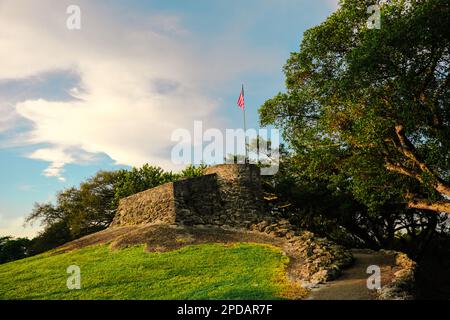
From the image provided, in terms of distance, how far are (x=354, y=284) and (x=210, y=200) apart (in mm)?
16223

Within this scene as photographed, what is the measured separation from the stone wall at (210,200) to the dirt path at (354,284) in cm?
1068

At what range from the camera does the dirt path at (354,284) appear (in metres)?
12.7

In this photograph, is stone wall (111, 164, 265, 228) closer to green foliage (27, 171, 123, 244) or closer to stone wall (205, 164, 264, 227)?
stone wall (205, 164, 264, 227)

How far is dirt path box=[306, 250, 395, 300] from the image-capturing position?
41.7 ft

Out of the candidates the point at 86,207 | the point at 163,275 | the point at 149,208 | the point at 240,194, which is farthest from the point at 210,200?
the point at 86,207

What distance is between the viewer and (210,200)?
1147 inches

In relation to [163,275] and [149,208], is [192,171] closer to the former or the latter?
[149,208]

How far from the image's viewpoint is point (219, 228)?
2669 centimetres

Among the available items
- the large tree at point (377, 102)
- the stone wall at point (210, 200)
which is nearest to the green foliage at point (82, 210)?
the stone wall at point (210, 200)

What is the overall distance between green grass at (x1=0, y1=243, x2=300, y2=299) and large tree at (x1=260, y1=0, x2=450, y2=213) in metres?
7.50

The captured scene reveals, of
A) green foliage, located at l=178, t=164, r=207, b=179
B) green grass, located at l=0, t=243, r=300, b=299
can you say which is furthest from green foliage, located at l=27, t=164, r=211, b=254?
green grass, located at l=0, t=243, r=300, b=299
